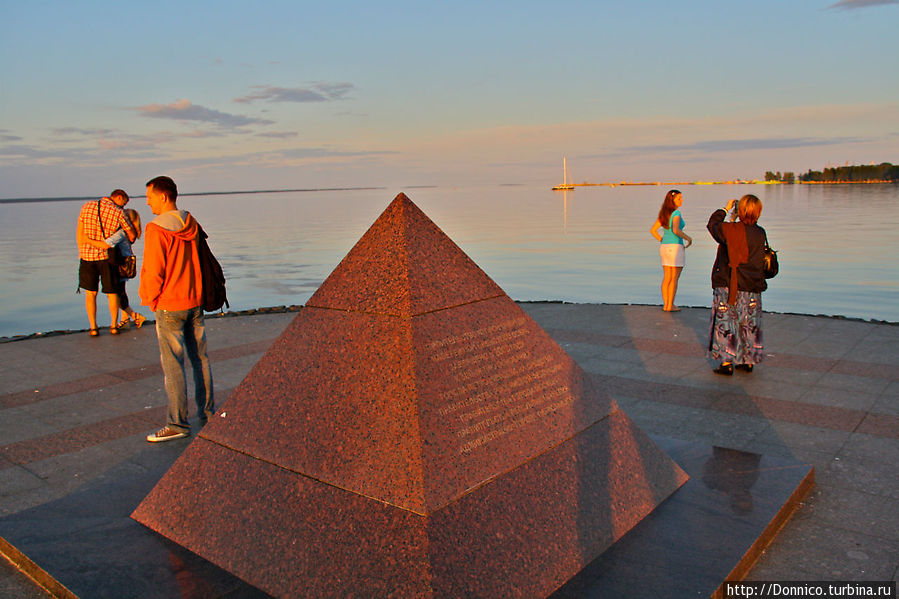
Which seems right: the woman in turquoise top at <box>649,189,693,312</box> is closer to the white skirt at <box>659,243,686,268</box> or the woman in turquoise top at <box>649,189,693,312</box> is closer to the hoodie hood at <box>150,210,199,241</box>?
the white skirt at <box>659,243,686,268</box>

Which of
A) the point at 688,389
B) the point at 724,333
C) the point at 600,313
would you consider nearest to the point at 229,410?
the point at 688,389

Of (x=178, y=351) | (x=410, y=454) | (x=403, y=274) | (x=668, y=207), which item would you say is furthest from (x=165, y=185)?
(x=668, y=207)

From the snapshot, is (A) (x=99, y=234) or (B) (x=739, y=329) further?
(A) (x=99, y=234)

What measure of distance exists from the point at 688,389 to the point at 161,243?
500 cm

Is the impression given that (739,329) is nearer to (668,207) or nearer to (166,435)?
(668,207)

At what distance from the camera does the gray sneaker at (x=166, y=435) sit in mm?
5633

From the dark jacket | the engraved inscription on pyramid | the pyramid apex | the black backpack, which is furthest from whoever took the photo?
the dark jacket

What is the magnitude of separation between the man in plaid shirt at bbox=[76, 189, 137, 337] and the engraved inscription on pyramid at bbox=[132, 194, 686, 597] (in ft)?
21.3

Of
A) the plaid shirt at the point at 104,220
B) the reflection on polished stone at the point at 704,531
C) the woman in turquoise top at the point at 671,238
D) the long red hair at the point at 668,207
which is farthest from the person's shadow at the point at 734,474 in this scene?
the plaid shirt at the point at 104,220

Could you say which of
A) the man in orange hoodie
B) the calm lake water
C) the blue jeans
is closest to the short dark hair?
the man in orange hoodie

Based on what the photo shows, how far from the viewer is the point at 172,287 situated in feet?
18.3

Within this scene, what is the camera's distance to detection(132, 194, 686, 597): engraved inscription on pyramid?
3131 mm

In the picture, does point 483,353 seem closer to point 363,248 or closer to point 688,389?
point 363,248

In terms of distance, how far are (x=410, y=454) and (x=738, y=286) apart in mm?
5162
